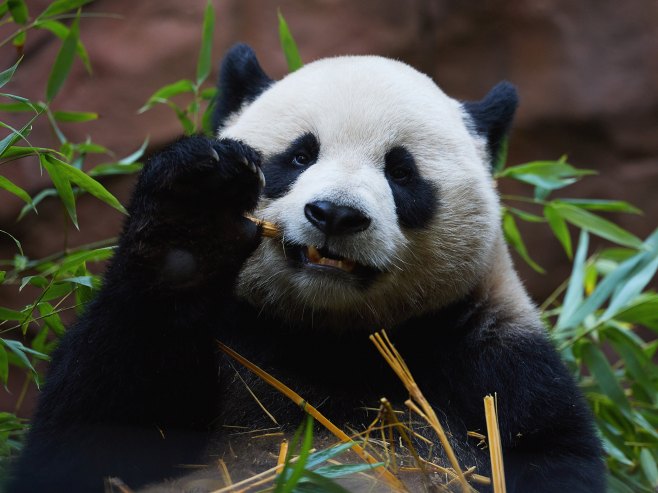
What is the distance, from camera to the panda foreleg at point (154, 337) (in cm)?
196

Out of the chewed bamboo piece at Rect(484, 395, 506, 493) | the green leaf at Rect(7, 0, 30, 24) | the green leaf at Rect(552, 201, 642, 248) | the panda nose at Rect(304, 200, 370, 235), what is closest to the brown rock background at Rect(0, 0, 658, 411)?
the green leaf at Rect(552, 201, 642, 248)

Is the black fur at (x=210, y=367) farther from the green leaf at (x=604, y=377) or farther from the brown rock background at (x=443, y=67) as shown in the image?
the brown rock background at (x=443, y=67)

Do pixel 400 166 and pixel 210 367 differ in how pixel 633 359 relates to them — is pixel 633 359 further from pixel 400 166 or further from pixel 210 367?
pixel 210 367

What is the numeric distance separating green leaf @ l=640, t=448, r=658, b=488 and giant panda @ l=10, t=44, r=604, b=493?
109 cm

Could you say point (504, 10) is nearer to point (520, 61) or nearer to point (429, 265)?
point (520, 61)

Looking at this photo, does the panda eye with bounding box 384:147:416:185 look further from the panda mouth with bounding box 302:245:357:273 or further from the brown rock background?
the brown rock background

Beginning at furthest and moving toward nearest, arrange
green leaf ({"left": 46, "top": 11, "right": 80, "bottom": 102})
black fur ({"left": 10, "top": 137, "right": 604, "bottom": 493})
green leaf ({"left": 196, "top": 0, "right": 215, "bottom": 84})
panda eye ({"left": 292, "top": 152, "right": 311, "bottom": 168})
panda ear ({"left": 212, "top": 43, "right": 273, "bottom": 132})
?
green leaf ({"left": 196, "top": 0, "right": 215, "bottom": 84}) < panda ear ({"left": 212, "top": 43, "right": 273, "bottom": 132}) < panda eye ({"left": 292, "top": 152, "right": 311, "bottom": 168}) < green leaf ({"left": 46, "top": 11, "right": 80, "bottom": 102}) < black fur ({"left": 10, "top": 137, "right": 604, "bottom": 493})

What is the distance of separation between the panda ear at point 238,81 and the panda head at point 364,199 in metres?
0.13

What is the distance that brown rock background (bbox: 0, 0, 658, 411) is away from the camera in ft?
16.5

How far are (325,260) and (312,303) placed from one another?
0.43 ft

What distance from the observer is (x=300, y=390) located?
2.42 meters

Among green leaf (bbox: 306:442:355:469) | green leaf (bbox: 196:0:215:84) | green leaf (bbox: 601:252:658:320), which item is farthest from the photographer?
green leaf (bbox: 196:0:215:84)

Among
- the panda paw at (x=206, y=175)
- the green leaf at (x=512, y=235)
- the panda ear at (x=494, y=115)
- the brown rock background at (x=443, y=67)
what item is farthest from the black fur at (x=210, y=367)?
the brown rock background at (x=443, y=67)

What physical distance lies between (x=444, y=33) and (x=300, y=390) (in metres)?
3.73
